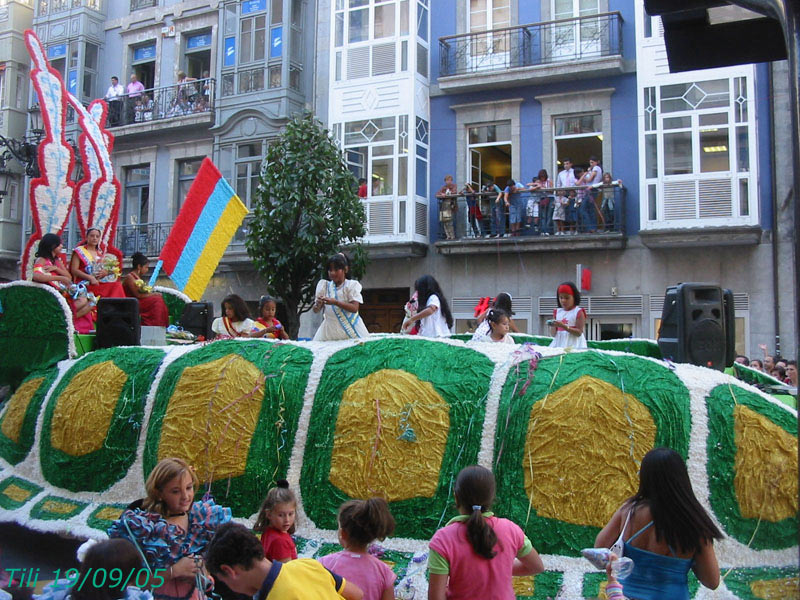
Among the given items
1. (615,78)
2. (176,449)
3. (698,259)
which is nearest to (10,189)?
(615,78)

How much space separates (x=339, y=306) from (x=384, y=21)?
15.1m

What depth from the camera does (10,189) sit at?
26.0 m

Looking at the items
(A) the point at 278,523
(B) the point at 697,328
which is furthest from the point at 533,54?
(A) the point at 278,523

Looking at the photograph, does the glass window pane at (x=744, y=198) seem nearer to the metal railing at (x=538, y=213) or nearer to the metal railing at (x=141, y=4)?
the metal railing at (x=538, y=213)

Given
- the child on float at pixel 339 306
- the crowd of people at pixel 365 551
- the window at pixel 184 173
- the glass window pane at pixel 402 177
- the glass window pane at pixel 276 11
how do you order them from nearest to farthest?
1. the crowd of people at pixel 365 551
2. the child on float at pixel 339 306
3. the glass window pane at pixel 402 177
4. the glass window pane at pixel 276 11
5. the window at pixel 184 173

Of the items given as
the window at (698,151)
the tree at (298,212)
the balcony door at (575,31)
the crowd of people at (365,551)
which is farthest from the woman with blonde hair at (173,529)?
the balcony door at (575,31)

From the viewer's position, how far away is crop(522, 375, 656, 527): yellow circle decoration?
4.68 meters

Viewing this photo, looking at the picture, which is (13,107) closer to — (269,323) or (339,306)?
(269,323)

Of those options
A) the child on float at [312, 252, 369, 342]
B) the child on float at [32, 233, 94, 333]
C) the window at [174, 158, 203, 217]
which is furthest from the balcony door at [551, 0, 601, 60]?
the child on float at [32, 233, 94, 333]

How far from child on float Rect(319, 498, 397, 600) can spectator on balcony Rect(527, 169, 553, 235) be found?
14.6m

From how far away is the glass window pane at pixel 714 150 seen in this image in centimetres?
1614

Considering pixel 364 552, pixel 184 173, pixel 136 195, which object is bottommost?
pixel 364 552

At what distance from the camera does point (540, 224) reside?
17.5m

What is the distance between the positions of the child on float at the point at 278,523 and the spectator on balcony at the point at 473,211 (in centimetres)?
1461
